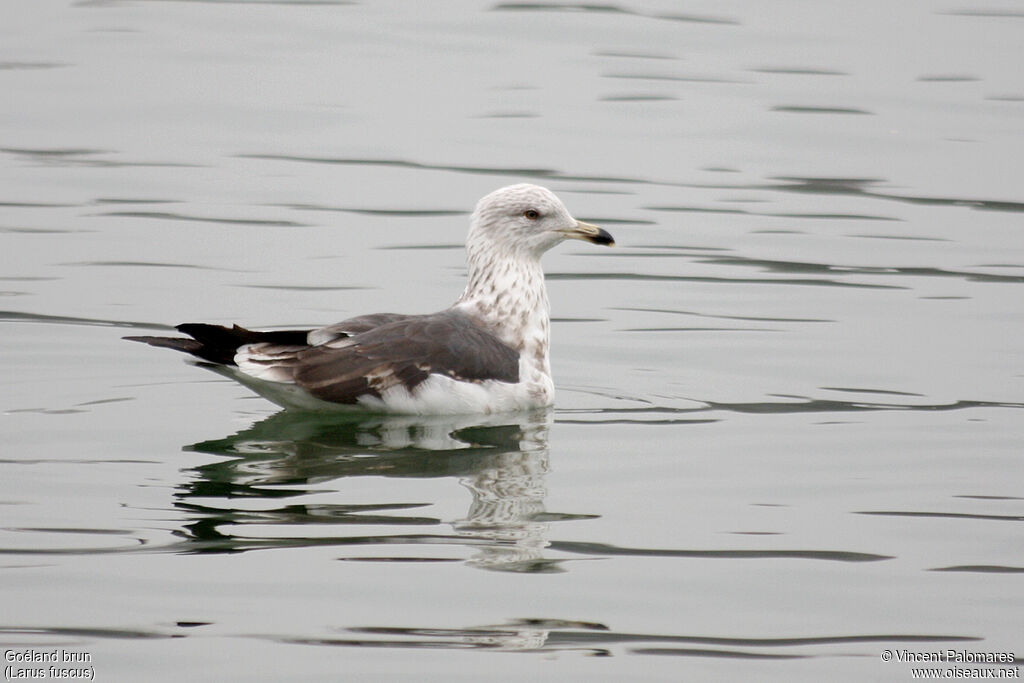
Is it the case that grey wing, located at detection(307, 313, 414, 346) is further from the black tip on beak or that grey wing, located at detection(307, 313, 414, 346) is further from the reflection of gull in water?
the black tip on beak

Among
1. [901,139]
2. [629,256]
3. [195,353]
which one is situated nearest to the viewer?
[195,353]

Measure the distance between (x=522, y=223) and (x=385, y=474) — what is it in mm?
2523

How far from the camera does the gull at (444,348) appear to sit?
31.8 feet

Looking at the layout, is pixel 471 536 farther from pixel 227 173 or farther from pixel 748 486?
pixel 227 173

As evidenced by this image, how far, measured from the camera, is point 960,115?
760 inches

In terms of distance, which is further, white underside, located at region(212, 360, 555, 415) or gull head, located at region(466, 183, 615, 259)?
gull head, located at region(466, 183, 615, 259)

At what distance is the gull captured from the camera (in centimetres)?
970

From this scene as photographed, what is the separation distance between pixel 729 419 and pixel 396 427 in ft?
6.20

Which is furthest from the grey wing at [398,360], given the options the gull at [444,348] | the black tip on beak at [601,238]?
the black tip on beak at [601,238]

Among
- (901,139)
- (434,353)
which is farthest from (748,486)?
(901,139)

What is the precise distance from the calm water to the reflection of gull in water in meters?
0.03

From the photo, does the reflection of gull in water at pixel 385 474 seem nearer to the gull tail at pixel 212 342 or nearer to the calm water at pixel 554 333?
the calm water at pixel 554 333

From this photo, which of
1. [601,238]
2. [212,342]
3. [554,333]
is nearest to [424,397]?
[212,342]

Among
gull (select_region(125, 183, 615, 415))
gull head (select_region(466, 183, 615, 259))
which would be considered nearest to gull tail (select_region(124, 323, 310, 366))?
gull (select_region(125, 183, 615, 415))
